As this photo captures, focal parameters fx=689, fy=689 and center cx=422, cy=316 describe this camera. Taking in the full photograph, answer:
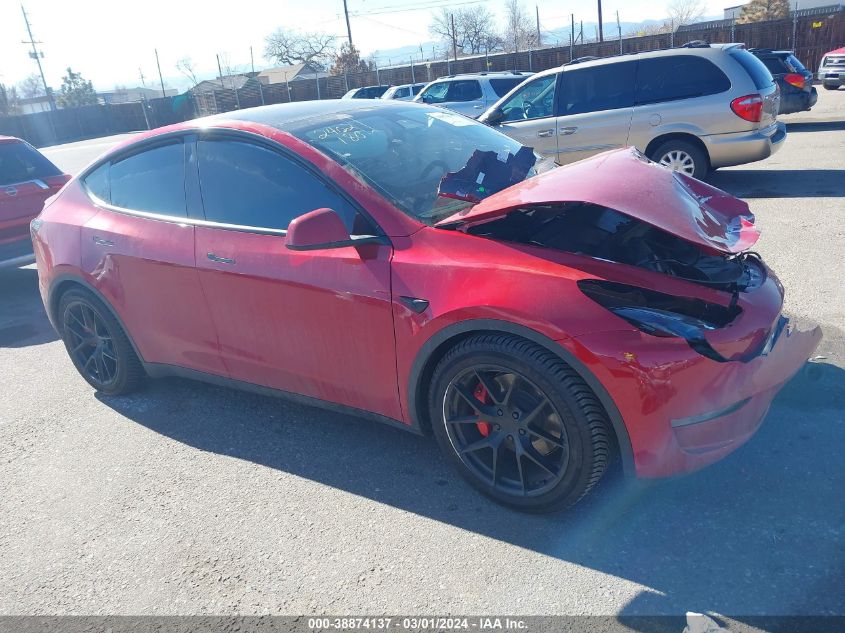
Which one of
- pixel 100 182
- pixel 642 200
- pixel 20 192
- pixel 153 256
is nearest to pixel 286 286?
pixel 153 256

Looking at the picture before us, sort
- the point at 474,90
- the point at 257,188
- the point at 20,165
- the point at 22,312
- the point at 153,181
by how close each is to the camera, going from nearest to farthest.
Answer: the point at 257,188 → the point at 153,181 → the point at 22,312 → the point at 20,165 → the point at 474,90

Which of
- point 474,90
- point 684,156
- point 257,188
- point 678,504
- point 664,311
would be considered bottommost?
point 678,504

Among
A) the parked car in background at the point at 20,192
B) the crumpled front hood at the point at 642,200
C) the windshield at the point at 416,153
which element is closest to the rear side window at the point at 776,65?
the windshield at the point at 416,153

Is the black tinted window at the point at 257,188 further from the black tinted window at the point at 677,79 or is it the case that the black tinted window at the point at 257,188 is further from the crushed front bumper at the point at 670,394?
the black tinted window at the point at 677,79

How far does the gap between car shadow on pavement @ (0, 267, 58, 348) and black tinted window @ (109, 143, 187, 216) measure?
2390 millimetres

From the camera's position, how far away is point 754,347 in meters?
2.62

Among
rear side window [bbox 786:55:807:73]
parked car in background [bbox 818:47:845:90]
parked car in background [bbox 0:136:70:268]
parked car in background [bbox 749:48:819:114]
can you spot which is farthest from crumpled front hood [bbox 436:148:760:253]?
parked car in background [bbox 818:47:845:90]

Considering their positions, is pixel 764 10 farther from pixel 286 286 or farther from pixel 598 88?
pixel 286 286

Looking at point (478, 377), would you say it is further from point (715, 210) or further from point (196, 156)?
point (196, 156)

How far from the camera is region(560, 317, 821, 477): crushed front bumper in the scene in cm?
245

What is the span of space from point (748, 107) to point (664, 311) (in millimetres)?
6483

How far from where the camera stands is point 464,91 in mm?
16172

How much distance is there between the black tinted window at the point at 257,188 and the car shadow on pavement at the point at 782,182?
6594mm

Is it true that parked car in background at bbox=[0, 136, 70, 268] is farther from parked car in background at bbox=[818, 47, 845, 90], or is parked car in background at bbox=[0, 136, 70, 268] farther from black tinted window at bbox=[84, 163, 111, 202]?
parked car in background at bbox=[818, 47, 845, 90]
